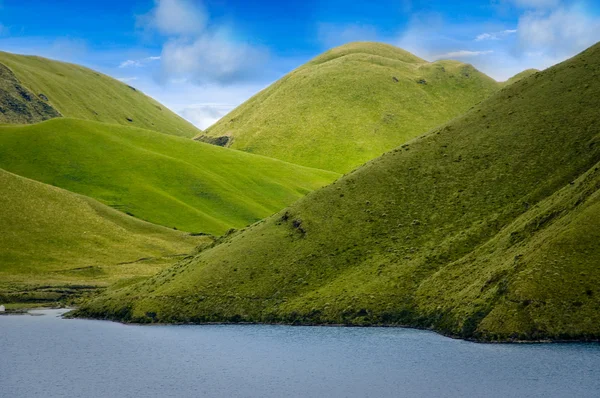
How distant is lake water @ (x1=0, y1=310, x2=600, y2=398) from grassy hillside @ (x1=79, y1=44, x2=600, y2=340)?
4.53 meters

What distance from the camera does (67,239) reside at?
14900 cm

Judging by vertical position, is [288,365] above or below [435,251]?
below

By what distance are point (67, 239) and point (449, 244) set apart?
309 ft

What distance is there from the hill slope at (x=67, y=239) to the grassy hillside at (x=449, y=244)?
1394 inches

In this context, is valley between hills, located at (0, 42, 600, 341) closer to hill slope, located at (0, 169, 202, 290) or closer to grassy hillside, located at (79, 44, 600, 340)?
grassy hillside, located at (79, 44, 600, 340)

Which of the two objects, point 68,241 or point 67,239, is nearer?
point 68,241

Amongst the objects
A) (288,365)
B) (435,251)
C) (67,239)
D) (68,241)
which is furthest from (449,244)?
(67,239)

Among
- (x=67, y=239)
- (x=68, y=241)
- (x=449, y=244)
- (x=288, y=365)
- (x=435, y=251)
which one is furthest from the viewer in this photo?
(x=67, y=239)

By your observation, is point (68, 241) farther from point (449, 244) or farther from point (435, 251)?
point (449, 244)

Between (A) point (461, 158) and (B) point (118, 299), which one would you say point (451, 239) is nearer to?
(A) point (461, 158)

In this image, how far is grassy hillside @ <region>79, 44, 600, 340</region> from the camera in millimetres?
65938

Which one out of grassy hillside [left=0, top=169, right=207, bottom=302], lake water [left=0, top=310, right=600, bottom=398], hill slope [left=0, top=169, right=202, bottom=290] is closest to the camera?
lake water [left=0, top=310, right=600, bottom=398]

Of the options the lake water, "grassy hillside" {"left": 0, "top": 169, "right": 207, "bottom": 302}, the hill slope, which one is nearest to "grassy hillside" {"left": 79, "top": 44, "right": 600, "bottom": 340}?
the lake water

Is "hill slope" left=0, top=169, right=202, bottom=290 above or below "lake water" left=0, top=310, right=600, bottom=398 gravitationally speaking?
above
